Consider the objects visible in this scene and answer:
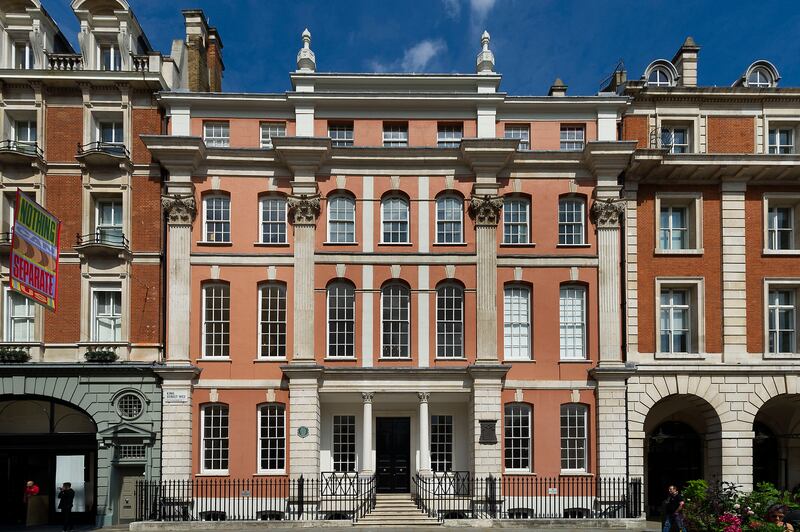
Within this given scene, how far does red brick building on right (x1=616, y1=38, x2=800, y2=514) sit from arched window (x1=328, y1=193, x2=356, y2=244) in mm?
10655

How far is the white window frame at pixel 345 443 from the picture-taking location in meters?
31.0

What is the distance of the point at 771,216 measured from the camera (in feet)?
106

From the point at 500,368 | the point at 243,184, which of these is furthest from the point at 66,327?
the point at 500,368

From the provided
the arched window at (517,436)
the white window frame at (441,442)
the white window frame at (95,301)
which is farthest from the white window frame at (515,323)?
the white window frame at (95,301)

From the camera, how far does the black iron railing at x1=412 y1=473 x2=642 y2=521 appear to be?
29.0 meters

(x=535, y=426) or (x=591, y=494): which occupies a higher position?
(x=535, y=426)

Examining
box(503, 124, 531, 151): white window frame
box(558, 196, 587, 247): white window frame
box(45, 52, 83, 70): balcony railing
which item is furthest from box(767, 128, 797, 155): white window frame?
box(45, 52, 83, 70): balcony railing

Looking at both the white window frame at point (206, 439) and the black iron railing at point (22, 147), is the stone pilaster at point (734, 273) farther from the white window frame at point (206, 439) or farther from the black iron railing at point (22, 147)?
the black iron railing at point (22, 147)

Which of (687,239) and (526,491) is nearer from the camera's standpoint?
(526,491)

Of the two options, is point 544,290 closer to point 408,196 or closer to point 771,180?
point 408,196

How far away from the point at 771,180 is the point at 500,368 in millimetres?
13108

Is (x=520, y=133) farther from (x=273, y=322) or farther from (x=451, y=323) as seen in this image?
(x=273, y=322)

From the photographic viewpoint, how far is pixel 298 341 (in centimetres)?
3039

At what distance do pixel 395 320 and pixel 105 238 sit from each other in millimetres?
11623
